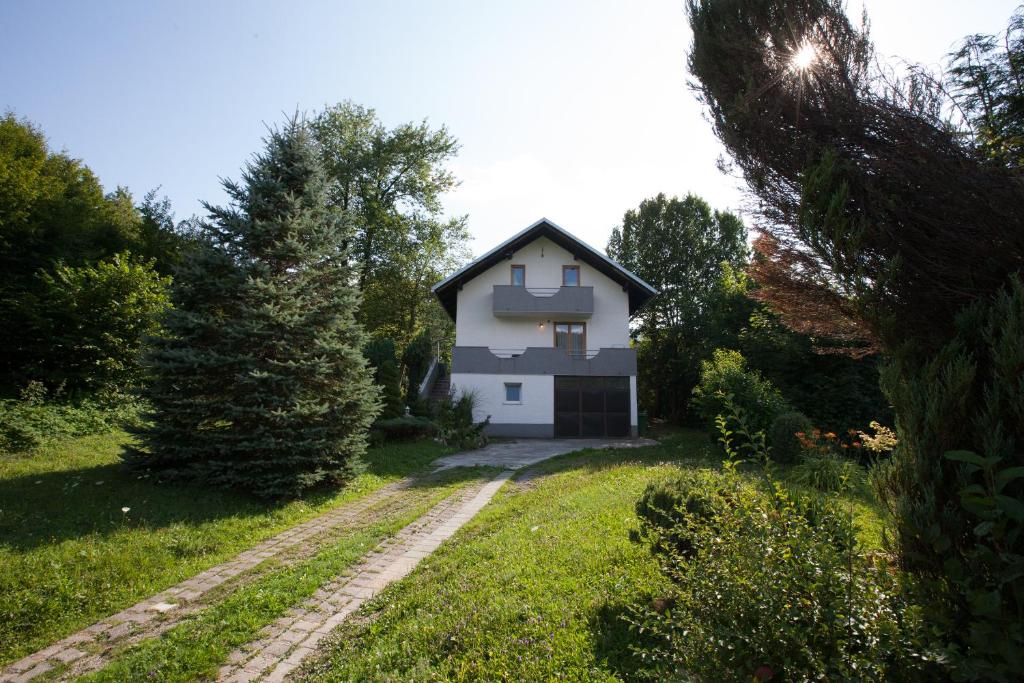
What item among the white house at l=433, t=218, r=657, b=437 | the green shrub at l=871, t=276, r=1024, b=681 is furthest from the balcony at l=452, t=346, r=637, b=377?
the green shrub at l=871, t=276, r=1024, b=681

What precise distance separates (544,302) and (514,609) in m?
17.1

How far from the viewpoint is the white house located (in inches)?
808

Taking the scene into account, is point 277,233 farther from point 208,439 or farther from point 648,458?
point 648,458

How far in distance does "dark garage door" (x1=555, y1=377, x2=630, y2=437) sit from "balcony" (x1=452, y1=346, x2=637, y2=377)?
1.48 ft

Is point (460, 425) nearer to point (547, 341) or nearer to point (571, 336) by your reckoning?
point (547, 341)

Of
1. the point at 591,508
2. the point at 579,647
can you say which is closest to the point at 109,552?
the point at 579,647

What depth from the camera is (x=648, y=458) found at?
511 inches

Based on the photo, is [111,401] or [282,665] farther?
[111,401]

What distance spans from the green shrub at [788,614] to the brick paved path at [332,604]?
276 centimetres

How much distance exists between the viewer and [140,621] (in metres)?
4.50

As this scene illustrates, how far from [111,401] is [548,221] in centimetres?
1624

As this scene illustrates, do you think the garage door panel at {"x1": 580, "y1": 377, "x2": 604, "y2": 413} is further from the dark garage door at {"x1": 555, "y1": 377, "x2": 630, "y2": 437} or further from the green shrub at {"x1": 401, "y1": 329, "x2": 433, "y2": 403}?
the green shrub at {"x1": 401, "y1": 329, "x2": 433, "y2": 403}

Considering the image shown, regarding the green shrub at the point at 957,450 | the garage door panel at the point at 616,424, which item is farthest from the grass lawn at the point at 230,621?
the garage door panel at the point at 616,424

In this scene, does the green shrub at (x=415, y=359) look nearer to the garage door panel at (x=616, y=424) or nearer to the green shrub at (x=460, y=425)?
the green shrub at (x=460, y=425)
